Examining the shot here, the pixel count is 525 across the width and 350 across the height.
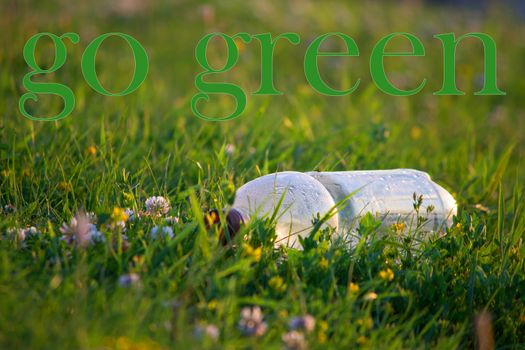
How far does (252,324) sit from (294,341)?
134 mm

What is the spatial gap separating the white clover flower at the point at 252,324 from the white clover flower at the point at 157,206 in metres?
0.70

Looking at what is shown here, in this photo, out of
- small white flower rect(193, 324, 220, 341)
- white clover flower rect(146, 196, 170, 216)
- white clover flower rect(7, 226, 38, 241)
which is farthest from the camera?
white clover flower rect(146, 196, 170, 216)

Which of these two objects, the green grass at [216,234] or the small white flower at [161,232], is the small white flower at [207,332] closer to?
the green grass at [216,234]

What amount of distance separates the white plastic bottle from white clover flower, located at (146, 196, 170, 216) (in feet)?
A: 0.81

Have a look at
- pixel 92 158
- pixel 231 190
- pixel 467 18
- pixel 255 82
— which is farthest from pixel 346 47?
pixel 231 190

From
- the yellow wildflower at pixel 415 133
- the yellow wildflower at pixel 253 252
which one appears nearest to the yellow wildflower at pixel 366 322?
the yellow wildflower at pixel 253 252

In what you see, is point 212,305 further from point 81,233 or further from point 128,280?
point 81,233

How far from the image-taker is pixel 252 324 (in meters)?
1.98

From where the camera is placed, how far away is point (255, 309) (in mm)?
2031

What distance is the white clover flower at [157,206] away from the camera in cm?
260

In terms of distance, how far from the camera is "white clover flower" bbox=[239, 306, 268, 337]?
1954mm

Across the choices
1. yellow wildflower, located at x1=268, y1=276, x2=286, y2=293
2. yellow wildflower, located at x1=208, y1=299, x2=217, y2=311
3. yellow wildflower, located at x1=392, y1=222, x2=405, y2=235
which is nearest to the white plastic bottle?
yellow wildflower, located at x1=392, y1=222, x2=405, y2=235

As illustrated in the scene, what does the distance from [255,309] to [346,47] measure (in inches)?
198

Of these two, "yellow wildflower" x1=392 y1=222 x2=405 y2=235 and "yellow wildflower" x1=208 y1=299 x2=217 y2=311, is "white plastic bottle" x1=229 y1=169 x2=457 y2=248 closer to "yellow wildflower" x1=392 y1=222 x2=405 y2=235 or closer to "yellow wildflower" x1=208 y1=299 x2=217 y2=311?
"yellow wildflower" x1=392 y1=222 x2=405 y2=235
